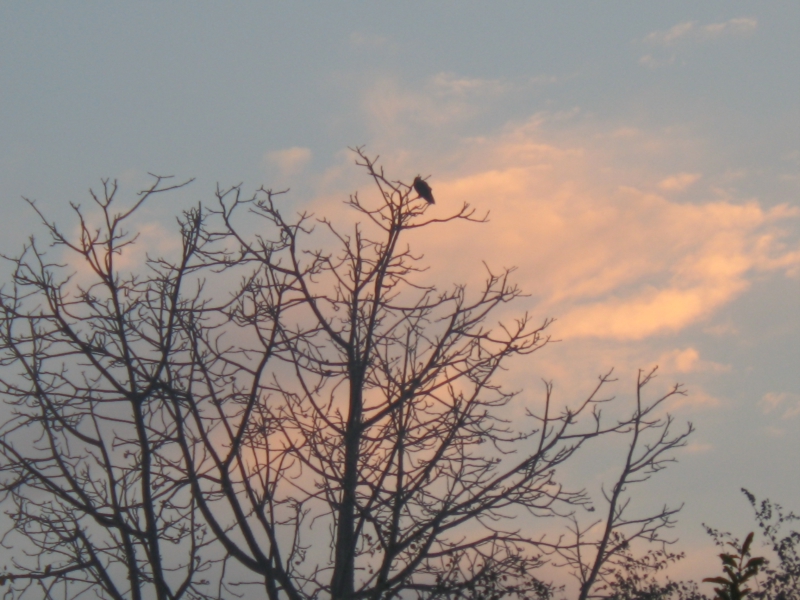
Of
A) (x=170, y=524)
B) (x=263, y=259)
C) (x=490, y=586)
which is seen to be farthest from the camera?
(x=263, y=259)

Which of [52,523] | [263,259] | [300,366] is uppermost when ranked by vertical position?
[263,259]

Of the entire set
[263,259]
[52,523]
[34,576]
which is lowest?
[34,576]

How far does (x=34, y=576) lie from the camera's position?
8.74 m

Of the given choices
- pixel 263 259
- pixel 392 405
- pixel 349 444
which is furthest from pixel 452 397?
pixel 263 259

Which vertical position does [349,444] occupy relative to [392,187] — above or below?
below

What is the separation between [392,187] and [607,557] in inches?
178

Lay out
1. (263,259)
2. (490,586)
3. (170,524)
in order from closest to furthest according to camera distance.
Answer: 1. (490,586)
2. (170,524)
3. (263,259)

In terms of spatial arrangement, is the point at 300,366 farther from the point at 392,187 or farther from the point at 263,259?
the point at 392,187

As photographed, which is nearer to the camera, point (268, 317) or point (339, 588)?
point (339, 588)

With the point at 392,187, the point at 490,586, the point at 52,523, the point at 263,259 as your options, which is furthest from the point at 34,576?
the point at 392,187

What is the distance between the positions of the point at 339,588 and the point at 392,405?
1844mm

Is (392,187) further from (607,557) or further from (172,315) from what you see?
(607,557)

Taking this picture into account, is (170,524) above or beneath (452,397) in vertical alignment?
beneath

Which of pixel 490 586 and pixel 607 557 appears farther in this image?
pixel 607 557
